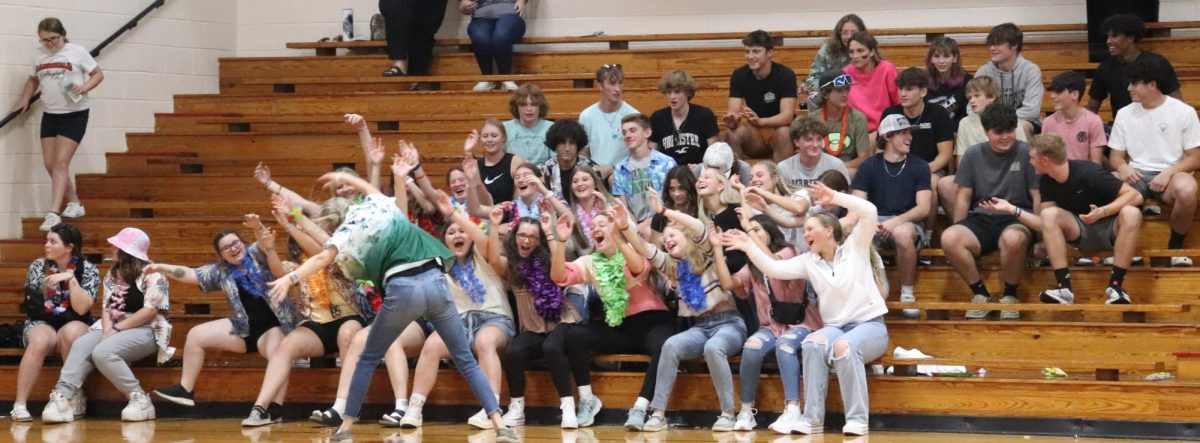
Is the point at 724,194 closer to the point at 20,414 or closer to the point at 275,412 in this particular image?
the point at 275,412

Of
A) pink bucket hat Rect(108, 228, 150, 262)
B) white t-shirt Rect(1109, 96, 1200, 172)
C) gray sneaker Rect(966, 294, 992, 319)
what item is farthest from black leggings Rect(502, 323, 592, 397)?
white t-shirt Rect(1109, 96, 1200, 172)

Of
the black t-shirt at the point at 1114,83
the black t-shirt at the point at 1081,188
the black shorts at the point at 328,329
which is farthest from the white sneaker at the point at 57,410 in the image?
the black t-shirt at the point at 1114,83

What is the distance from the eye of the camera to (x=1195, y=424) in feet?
20.5

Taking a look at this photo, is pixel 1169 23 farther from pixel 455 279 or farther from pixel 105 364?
pixel 105 364

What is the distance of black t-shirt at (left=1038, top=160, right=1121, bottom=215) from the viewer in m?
7.19

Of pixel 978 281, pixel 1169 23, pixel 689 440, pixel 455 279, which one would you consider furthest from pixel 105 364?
pixel 1169 23

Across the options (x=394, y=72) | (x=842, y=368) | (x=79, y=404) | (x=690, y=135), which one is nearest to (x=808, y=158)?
(x=690, y=135)

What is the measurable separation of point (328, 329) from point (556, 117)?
8.12ft

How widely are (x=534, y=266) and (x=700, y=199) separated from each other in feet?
2.79

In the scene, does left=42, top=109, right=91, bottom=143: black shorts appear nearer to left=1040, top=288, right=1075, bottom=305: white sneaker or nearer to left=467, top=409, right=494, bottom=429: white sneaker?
left=467, top=409, right=494, bottom=429: white sneaker

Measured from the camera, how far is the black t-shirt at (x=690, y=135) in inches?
317

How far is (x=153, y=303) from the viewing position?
24.8 ft

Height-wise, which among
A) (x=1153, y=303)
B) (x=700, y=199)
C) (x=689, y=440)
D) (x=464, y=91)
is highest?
(x=464, y=91)

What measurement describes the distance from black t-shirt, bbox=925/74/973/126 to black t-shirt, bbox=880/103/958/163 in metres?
0.23
